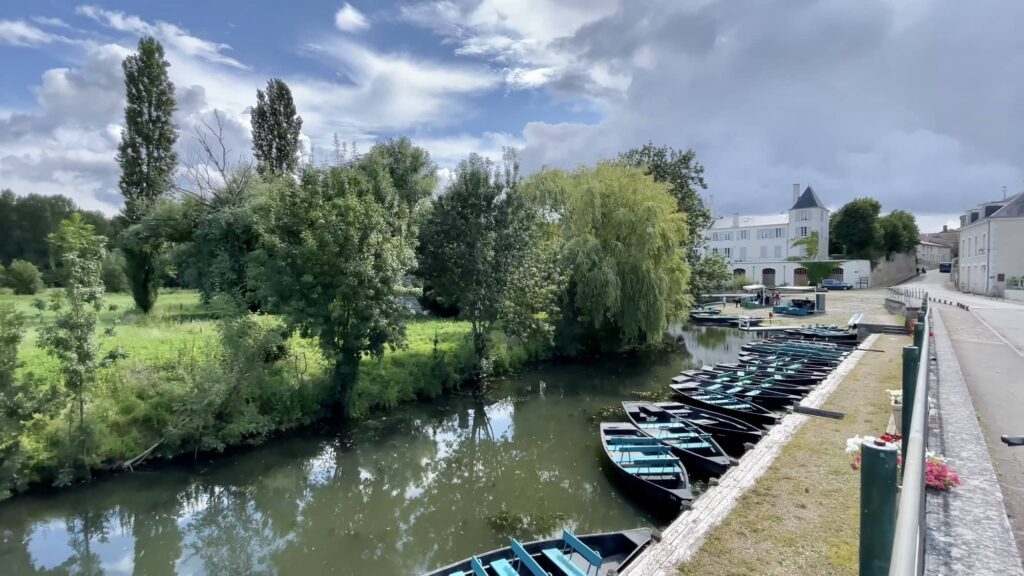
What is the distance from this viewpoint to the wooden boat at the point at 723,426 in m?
12.4

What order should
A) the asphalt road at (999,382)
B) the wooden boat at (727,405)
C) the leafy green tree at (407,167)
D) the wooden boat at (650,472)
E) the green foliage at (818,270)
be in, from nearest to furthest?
the asphalt road at (999,382) → the wooden boat at (650,472) → the wooden boat at (727,405) → the leafy green tree at (407,167) → the green foliage at (818,270)

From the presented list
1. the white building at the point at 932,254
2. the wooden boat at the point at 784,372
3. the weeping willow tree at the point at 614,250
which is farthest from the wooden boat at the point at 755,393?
the white building at the point at 932,254

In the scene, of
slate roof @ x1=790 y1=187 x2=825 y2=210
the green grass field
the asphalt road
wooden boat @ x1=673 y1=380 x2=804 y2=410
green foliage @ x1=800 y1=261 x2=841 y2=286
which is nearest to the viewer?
the asphalt road

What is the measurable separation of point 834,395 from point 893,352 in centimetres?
916

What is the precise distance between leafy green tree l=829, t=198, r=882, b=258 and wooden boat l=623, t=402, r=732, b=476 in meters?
66.7

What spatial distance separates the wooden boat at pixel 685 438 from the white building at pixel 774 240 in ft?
190

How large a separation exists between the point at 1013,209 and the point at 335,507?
55.7m

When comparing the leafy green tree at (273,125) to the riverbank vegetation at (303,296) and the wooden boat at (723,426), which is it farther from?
the wooden boat at (723,426)

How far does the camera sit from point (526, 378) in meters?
21.7

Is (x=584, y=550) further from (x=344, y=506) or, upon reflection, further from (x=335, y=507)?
(x=335, y=507)

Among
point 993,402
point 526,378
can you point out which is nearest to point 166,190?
point 526,378

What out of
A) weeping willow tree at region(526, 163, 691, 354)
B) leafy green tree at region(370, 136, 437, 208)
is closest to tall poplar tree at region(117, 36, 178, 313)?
leafy green tree at region(370, 136, 437, 208)

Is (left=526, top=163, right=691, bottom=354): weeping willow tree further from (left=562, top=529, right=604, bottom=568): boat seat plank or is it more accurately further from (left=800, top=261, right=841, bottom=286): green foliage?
(left=800, top=261, right=841, bottom=286): green foliage

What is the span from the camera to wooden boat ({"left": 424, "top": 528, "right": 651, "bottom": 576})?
22.0 ft
